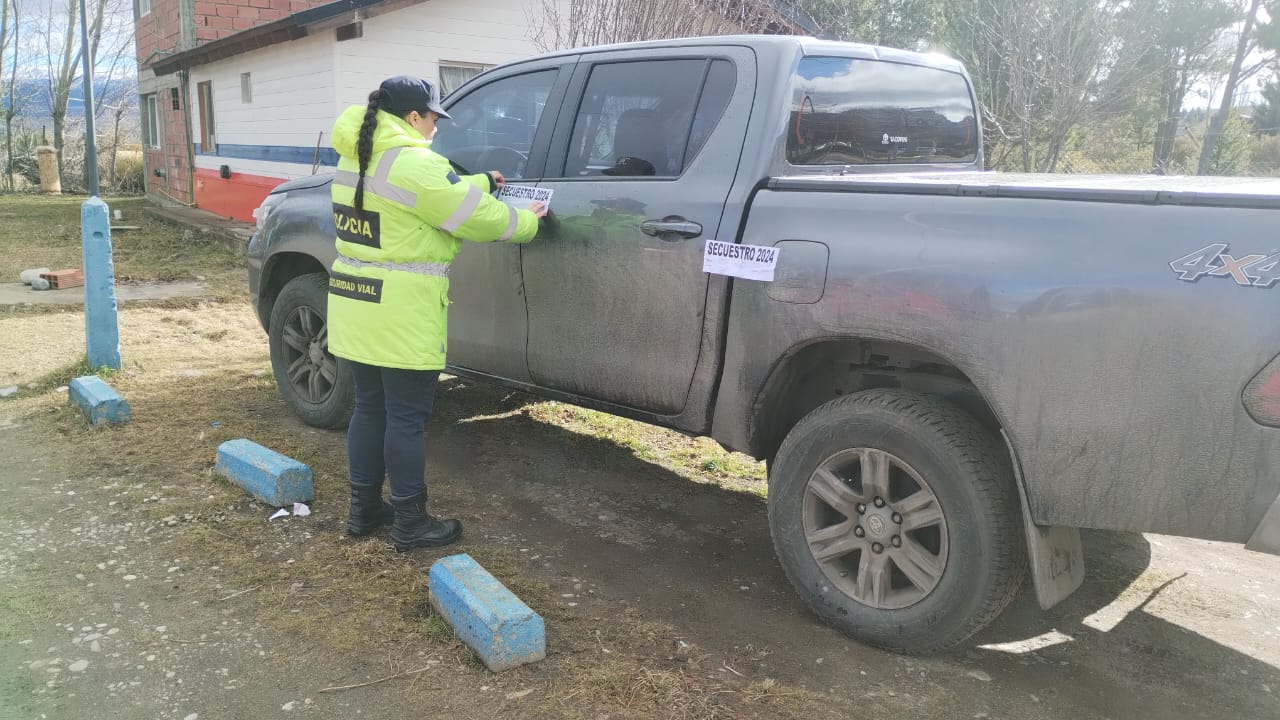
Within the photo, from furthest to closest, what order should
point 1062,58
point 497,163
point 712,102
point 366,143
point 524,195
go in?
point 1062,58, point 497,163, point 524,195, point 712,102, point 366,143

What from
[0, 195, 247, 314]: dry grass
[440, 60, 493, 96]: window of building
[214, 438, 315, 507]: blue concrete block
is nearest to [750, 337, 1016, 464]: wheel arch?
[214, 438, 315, 507]: blue concrete block

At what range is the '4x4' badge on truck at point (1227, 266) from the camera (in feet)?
7.30

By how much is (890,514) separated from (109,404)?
4.43 m

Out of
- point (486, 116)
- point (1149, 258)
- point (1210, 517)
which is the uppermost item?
point (486, 116)

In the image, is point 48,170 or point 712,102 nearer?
point 712,102

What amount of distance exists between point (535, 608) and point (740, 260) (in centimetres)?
143

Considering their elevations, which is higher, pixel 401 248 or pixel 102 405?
pixel 401 248

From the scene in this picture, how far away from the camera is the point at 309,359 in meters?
5.20

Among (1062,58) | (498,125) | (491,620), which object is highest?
(1062,58)

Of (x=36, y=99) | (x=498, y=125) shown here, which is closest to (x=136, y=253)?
(x=498, y=125)

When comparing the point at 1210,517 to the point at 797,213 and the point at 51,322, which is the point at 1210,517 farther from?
the point at 51,322

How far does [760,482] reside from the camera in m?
4.89

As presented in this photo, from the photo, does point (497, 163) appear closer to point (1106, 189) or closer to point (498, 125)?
point (498, 125)

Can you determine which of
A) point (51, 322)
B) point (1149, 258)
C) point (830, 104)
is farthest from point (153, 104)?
point (1149, 258)
